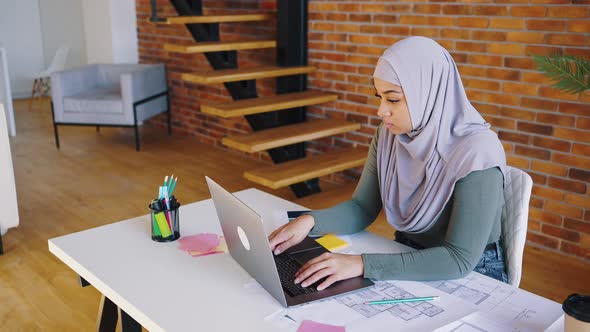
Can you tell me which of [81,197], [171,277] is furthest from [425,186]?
[81,197]

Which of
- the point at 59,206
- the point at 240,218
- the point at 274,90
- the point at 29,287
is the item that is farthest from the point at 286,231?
the point at 274,90

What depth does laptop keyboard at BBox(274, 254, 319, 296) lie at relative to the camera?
4.42 feet

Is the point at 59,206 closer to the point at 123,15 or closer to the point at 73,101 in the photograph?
the point at 73,101

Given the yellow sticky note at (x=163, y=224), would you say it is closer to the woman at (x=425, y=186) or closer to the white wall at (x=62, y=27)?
the woman at (x=425, y=186)

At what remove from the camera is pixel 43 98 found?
779cm

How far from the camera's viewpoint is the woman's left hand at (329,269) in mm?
1369

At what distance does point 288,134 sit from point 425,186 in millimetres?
2289

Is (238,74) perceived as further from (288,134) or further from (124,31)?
(124,31)

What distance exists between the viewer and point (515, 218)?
165 centimetres

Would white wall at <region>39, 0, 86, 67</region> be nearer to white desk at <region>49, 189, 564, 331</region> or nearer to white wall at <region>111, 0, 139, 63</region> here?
white wall at <region>111, 0, 139, 63</region>

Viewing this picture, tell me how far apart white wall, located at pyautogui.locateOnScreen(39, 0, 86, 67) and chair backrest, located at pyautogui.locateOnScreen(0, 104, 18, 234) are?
17.2ft

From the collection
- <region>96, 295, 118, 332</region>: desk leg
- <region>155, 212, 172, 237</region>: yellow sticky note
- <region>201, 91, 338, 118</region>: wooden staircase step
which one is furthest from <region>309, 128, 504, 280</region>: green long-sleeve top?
<region>201, 91, 338, 118</region>: wooden staircase step

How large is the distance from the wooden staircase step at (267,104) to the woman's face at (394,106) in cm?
206

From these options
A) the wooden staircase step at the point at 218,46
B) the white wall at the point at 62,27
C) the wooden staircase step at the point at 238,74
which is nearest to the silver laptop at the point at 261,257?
the wooden staircase step at the point at 238,74
